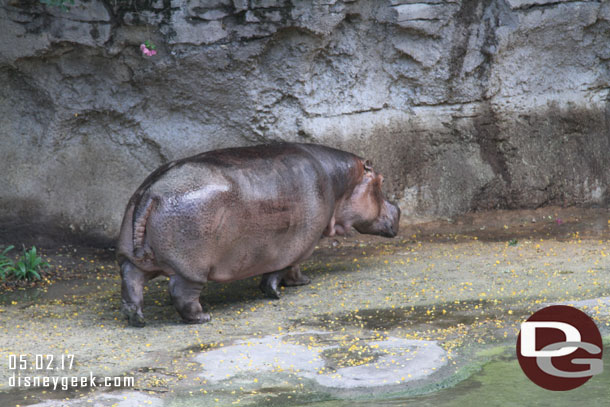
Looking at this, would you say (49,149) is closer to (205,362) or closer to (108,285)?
(108,285)

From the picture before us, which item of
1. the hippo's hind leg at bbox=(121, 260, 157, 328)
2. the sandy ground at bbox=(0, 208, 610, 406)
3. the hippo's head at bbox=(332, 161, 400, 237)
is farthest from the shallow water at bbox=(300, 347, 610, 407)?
the hippo's head at bbox=(332, 161, 400, 237)

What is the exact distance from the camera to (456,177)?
29.5 ft

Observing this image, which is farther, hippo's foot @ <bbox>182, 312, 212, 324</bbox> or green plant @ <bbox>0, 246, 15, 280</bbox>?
green plant @ <bbox>0, 246, 15, 280</bbox>

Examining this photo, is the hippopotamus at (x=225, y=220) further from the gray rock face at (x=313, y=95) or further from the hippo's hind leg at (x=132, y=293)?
the gray rock face at (x=313, y=95)

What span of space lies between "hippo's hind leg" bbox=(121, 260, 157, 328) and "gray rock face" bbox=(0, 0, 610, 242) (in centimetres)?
245

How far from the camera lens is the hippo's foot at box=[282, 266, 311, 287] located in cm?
695

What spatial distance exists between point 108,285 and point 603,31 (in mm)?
5344

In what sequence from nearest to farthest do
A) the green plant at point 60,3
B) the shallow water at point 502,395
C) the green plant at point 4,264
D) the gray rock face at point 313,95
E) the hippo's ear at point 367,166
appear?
the shallow water at point 502,395, the green plant at point 60,3, the green plant at point 4,264, the hippo's ear at point 367,166, the gray rock face at point 313,95

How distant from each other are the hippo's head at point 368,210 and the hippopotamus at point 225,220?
31 centimetres

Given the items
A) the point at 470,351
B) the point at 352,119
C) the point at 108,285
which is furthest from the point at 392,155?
the point at 470,351

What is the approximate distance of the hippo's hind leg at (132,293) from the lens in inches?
230

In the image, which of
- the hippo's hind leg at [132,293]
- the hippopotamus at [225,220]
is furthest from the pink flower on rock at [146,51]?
the hippo's hind leg at [132,293]

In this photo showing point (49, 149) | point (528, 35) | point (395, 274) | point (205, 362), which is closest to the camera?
point (205, 362)

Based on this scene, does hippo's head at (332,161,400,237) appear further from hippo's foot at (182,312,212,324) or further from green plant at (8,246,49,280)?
A: green plant at (8,246,49,280)
